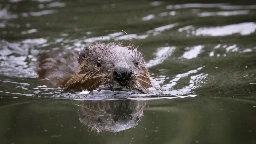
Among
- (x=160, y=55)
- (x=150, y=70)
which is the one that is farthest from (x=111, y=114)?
(x=160, y=55)

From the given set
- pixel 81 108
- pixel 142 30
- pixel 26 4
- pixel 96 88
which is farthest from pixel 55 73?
pixel 26 4

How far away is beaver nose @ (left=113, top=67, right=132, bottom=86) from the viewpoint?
5199 millimetres

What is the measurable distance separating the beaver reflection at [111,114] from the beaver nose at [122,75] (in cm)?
21

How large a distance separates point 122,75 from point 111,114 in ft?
2.64

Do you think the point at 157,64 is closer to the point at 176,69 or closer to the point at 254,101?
the point at 176,69

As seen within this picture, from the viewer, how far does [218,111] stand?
15.1ft

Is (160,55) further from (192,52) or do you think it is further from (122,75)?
(122,75)

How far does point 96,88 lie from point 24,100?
697 mm

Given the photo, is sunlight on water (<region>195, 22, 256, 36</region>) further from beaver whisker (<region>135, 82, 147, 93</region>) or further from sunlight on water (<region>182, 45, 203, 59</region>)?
beaver whisker (<region>135, 82, 147, 93</region>)

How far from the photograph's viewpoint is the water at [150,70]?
4008 mm

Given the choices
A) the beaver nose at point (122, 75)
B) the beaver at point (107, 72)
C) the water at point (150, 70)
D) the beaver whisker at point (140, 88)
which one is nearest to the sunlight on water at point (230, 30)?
the water at point (150, 70)

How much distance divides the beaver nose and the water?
137mm

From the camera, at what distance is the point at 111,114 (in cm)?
446

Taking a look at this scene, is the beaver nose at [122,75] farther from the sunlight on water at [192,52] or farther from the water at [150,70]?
the sunlight on water at [192,52]
